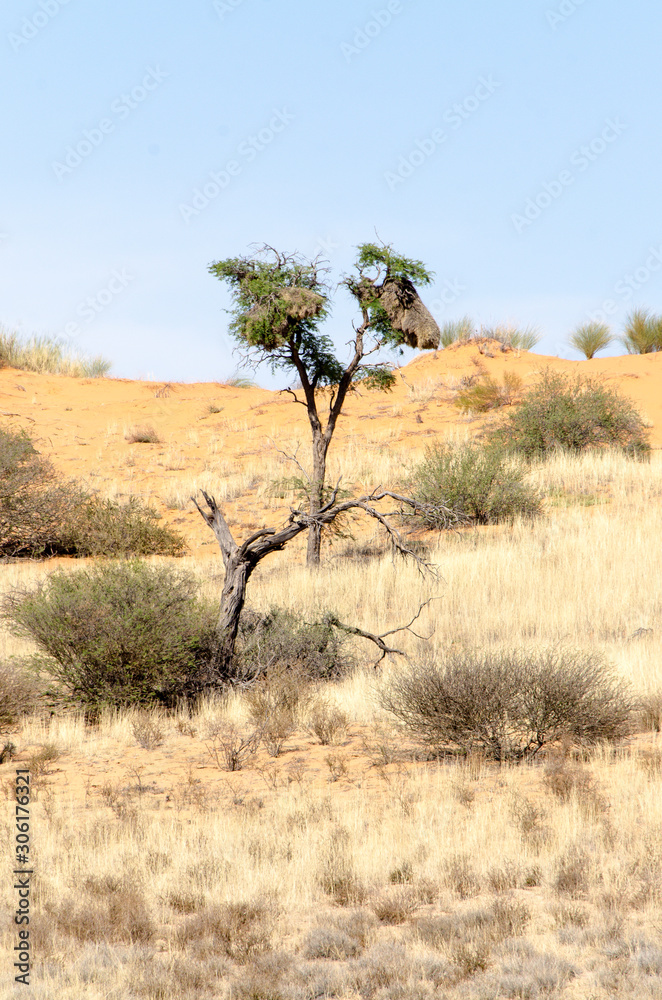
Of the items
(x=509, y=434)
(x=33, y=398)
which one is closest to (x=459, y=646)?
(x=509, y=434)

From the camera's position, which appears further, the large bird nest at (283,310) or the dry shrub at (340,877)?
the large bird nest at (283,310)

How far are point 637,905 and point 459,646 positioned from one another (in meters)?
6.96

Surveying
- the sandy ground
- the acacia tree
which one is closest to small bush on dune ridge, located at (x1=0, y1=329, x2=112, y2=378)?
the sandy ground

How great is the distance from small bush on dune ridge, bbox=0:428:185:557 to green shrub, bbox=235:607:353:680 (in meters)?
9.13

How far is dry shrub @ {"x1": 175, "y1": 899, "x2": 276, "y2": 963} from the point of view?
393 centimetres

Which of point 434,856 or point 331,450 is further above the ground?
point 331,450

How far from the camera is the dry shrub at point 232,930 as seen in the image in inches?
155

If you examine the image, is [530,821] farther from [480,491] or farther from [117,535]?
[117,535]

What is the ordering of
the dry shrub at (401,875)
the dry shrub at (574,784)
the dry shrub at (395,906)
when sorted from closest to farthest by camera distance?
the dry shrub at (395,906), the dry shrub at (401,875), the dry shrub at (574,784)

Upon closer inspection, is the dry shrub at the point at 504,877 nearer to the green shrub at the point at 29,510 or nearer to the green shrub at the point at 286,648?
the green shrub at the point at 286,648

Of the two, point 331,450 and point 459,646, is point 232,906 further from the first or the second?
point 331,450

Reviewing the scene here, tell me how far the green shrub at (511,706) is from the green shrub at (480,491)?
36.3ft

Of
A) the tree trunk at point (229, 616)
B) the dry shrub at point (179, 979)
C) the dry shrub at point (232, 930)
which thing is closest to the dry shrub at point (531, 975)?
the dry shrub at point (232, 930)

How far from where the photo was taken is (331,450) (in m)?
27.4
